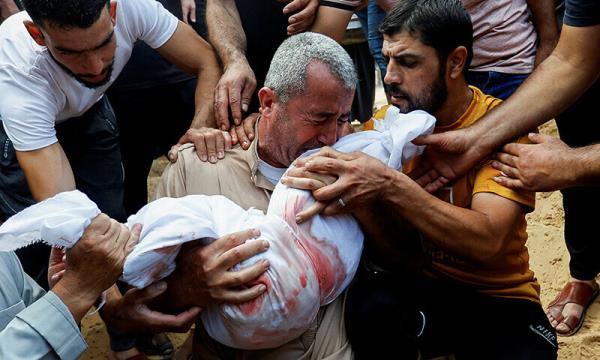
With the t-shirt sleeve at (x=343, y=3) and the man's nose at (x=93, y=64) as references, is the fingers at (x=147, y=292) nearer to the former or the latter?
the man's nose at (x=93, y=64)

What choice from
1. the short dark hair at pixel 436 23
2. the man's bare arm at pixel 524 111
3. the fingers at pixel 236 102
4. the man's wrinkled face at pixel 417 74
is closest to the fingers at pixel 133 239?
the fingers at pixel 236 102

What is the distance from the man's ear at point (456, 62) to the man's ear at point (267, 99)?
645 mm

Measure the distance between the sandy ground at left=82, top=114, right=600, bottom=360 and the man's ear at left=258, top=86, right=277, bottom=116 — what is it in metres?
1.60

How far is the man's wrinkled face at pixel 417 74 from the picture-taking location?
8.48 ft

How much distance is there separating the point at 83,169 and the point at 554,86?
1.97 meters

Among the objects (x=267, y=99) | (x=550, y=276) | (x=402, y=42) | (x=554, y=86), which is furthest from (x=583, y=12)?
(x=550, y=276)

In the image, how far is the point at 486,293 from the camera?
255cm

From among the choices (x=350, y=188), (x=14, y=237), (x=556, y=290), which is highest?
(x=14, y=237)

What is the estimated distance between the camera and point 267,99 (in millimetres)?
2523

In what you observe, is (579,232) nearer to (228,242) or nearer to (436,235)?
(436,235)

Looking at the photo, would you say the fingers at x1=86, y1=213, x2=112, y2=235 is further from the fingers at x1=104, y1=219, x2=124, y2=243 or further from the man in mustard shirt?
the man in mustard shirt

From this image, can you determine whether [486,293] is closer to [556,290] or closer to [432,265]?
[432,265]

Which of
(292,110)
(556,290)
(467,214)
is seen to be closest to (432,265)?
(467,214)

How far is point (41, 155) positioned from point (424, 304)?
147 centimetres
